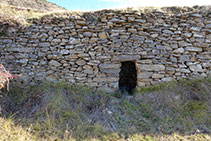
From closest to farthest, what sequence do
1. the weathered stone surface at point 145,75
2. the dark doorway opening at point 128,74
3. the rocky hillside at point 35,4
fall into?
the weathered stone surface at point 145,75 < the dark doorway opening at point 128,74 < the rocky hillside at point 35,4

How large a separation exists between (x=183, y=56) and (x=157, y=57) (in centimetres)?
82

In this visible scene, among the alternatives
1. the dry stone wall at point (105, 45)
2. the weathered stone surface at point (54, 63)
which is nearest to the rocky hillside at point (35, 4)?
the dry stone wall at point (105, 45)

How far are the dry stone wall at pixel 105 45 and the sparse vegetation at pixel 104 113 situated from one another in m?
0.43

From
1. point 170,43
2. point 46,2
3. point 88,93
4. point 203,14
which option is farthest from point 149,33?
point 46,2

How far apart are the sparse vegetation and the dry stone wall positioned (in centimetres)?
43

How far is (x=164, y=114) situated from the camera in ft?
11.4

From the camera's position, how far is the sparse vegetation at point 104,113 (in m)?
2.79

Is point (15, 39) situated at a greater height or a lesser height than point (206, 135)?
greater

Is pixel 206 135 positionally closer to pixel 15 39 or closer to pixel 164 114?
pixel 164 114

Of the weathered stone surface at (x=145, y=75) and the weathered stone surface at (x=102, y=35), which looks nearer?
the weathered stone surface at (x=102, y=35)

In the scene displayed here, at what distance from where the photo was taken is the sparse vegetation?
9.15 ft

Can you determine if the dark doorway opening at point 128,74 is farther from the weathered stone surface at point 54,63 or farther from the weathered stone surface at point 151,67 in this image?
the weathered stone surface at point 54,63

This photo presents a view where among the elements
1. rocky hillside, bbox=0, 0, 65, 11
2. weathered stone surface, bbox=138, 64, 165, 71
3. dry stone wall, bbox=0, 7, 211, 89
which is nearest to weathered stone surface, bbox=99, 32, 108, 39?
dry stone wall, bbox=0, 7, 211, 89

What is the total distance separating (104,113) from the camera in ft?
11.0
